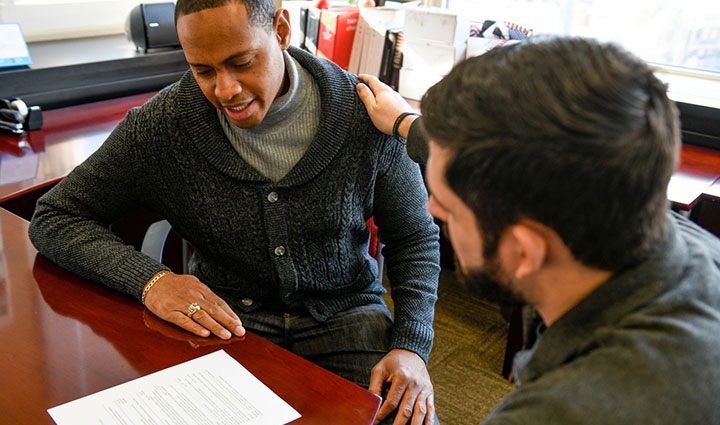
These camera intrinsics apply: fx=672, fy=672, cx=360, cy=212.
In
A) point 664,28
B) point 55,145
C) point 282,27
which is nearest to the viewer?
point 282,27

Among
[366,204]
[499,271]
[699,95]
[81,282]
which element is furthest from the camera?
[699,95]

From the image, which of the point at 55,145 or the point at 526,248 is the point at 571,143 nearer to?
the point at 526,248

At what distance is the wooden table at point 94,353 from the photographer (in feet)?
3.18

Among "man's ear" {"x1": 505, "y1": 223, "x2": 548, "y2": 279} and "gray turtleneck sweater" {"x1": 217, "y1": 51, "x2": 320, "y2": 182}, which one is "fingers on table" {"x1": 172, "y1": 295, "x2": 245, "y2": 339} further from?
"man's ear" {"x1": 505, "y1": 223, "x2": 548, "y2": 279}

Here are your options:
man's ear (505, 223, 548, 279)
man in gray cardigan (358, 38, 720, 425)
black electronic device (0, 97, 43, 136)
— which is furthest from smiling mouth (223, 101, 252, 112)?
black electronic device (0, 97, 43, 136)

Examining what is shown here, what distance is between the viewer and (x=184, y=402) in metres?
0.96

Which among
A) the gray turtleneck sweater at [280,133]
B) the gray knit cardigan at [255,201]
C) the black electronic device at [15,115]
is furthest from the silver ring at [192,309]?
the black electronic device at [15,115]

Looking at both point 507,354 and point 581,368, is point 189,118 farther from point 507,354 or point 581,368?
point 507,354

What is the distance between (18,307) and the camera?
3.87ft

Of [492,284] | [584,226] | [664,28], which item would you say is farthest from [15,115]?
[664,28]

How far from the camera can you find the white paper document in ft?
3.04

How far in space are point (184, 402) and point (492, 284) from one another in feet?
1.58

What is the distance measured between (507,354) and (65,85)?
1.76 meters

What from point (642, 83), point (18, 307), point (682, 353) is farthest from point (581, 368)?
point (18, 307)
